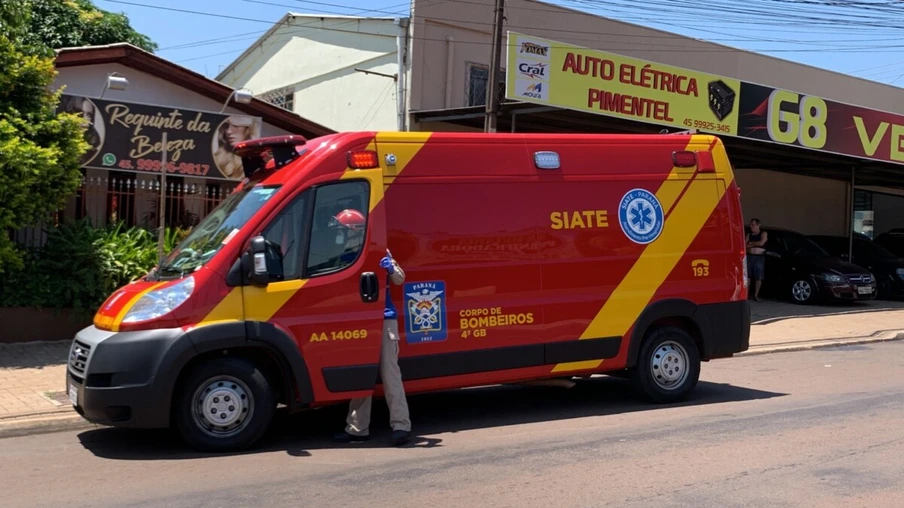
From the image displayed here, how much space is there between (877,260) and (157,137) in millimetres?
16461

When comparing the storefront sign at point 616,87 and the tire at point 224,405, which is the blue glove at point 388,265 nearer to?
the tire at point 224,405

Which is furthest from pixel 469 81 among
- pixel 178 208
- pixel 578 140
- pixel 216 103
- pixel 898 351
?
pixel 578 140

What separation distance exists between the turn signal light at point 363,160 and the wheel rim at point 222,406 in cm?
195

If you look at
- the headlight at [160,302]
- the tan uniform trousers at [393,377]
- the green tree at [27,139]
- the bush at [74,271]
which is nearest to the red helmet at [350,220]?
the tan uniform trousers at [393,377]

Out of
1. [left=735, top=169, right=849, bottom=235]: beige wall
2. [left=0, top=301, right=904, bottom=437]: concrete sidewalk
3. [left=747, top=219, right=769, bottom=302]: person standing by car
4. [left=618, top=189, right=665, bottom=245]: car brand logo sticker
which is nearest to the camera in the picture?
[left=0, top=301, right=904, bottom=437]: concrete sidewalk

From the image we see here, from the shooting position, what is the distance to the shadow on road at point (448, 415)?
7.30 metres

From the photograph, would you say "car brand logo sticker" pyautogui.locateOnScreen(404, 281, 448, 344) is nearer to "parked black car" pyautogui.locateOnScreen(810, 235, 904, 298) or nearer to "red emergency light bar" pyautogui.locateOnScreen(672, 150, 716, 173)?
"red emergency light bar" pyautogui.locateOnScreen(672, 150, 716, 173)

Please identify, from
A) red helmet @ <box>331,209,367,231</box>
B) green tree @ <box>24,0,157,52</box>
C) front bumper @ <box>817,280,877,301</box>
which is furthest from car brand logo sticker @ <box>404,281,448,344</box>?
green tree @ <box>24,0,157,52</box>

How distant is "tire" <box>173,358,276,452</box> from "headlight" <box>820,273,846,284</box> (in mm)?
14583

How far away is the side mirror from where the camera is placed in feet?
22.5

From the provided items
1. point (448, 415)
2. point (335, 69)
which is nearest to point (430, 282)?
point (448, 415)

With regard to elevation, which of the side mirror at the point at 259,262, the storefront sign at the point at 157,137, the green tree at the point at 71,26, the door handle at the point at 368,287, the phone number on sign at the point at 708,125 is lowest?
the door handle at the point at 368,287

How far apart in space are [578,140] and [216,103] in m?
8.39

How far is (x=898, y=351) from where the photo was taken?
13617mm
